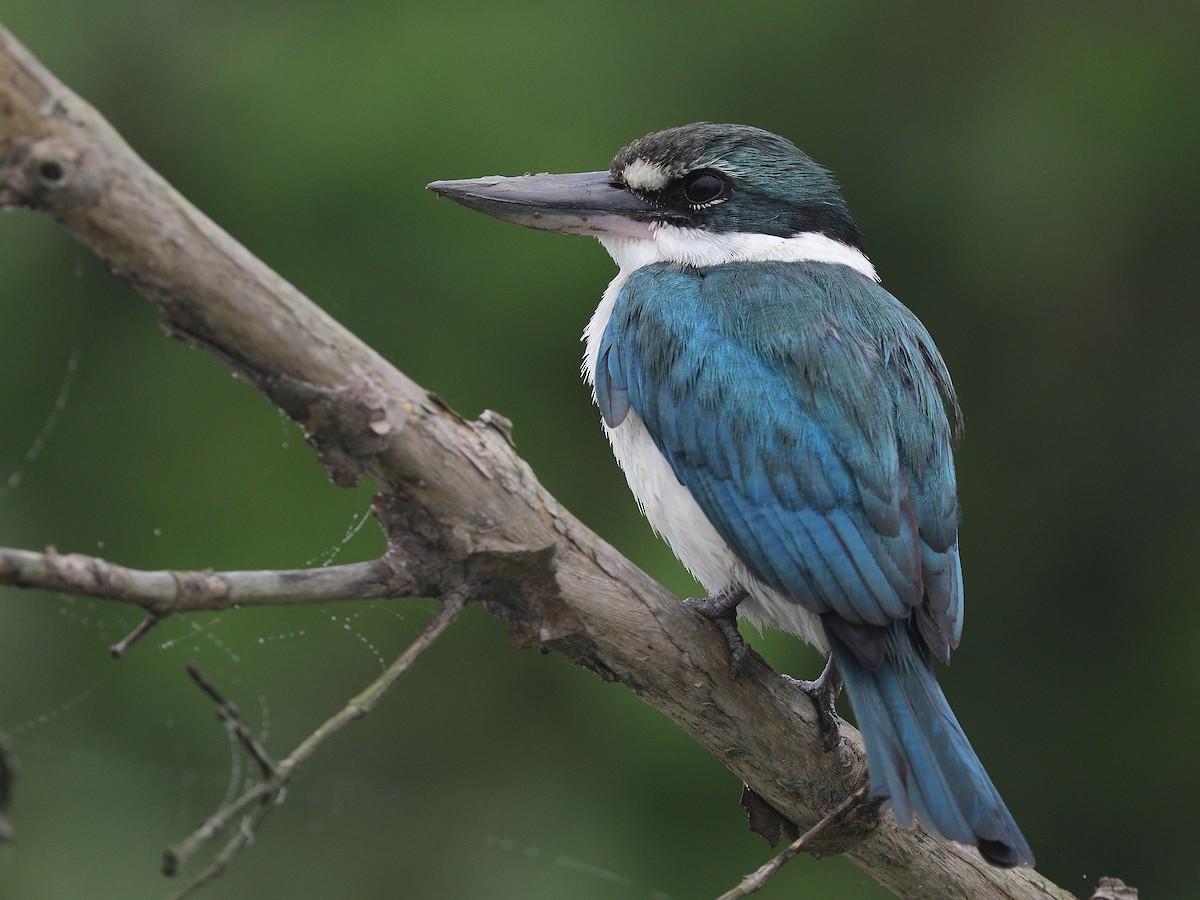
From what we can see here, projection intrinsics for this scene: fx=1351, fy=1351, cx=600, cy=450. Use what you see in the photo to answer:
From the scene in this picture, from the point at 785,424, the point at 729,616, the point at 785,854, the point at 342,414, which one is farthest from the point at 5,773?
the point at 785,424

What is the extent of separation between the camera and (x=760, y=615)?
7.57 ft

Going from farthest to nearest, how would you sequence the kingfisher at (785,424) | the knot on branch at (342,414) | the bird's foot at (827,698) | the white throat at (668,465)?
the white throat at (668,465) → the bird's foot at (827,698) → the kingfisher at (785,424) → the knot on branch at (342,414)

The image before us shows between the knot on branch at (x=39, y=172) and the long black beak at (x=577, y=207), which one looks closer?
the knot on branch at (x=39, y=172)

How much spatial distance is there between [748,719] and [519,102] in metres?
1.75

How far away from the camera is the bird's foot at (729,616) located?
2.01m

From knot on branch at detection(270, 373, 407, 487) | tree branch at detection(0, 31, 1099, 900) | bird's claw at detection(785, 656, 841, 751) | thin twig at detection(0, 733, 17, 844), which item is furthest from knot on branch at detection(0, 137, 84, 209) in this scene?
bird's claw at detection(785, 656, 841, 751)

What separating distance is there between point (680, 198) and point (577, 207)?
0.20m

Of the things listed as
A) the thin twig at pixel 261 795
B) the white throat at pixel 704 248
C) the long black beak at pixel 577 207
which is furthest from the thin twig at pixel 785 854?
the long black beak at pixel 577 207

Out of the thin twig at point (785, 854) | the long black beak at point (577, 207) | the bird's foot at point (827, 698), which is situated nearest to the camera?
the thin twig at point (785, 854)

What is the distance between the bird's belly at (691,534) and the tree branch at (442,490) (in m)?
0.15

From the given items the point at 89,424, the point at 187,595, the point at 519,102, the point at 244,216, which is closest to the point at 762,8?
the point at 519,102

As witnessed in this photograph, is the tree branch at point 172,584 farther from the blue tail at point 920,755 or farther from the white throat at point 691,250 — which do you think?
the white throat at point 691,250

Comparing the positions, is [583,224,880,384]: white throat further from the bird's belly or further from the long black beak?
the bird's belly

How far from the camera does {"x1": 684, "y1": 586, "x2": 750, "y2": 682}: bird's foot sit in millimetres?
2006
